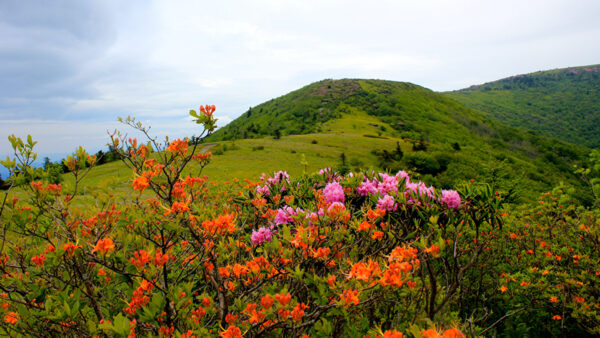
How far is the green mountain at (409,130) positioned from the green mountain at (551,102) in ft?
102

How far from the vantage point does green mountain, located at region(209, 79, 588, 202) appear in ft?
104

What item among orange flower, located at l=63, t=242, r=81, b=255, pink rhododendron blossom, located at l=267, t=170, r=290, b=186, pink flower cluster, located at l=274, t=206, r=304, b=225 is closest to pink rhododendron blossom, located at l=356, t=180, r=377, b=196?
pink flower cluster, located at l=274, t=206, r=304, b=225

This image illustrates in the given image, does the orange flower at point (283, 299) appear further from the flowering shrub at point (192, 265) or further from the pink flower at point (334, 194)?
the pink flower at point (334, 194)

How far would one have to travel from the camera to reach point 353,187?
3148 millimetres

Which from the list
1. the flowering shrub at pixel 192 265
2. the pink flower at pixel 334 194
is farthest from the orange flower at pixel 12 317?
the pink flower at pixel 334 194

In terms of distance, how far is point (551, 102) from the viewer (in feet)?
353

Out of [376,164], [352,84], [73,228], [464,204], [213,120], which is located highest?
[352,84]

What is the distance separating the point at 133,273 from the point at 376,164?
28354mm

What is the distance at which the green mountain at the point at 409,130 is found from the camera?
31.7 m

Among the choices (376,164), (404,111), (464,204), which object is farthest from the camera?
(404,111)

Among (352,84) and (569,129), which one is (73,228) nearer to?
(352,84)

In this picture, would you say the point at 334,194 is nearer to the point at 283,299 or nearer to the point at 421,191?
the point at 421,191

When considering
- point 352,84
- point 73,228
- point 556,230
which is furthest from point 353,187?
point 352,84

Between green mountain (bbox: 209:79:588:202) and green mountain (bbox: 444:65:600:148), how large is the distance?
102ft
